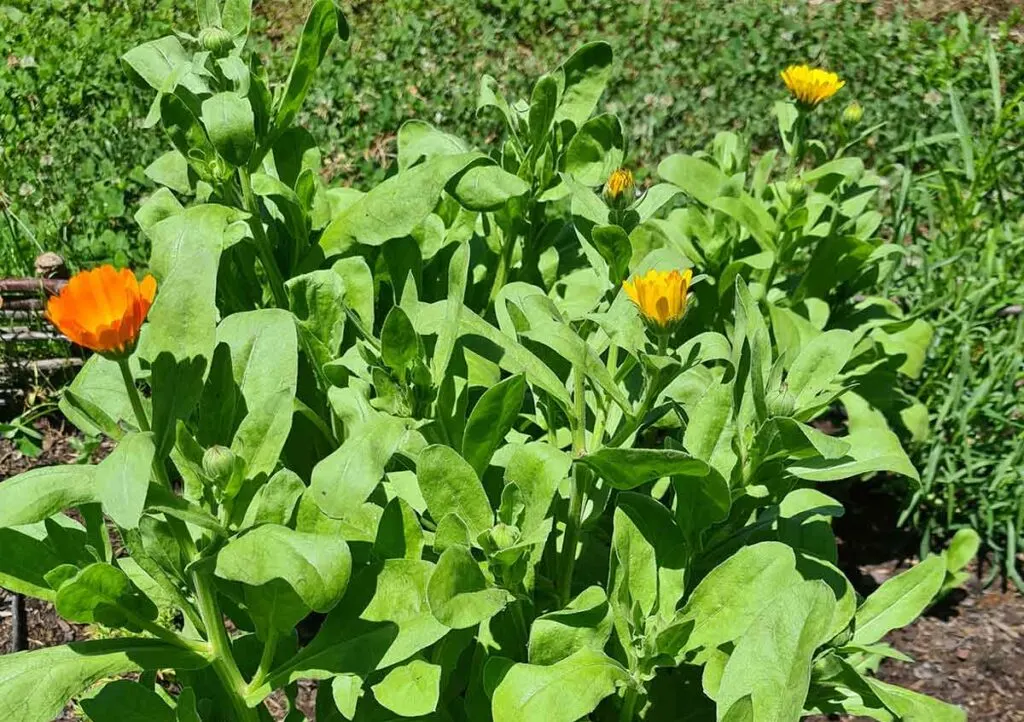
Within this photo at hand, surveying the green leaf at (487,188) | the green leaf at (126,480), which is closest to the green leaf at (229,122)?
the green leaf at (487,188)

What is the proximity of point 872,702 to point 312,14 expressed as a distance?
5.08 ft

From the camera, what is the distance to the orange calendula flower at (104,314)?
1.35 m

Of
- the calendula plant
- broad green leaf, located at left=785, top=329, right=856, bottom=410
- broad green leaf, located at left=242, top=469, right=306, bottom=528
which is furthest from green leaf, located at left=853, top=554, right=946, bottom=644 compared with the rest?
broad green leaf, located at left=242, top=469, right=306, bottom=528

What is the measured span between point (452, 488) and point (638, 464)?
28 centimetres

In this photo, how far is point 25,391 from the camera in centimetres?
313

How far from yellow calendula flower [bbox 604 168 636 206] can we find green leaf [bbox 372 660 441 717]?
892 mm

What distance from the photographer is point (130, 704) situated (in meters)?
1.69

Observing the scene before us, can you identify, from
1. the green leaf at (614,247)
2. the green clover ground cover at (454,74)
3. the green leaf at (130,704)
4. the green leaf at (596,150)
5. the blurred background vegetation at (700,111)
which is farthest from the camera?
the green clover ground cover at (454,74)

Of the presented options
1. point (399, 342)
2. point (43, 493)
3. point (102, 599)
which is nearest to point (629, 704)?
point (399, 342)

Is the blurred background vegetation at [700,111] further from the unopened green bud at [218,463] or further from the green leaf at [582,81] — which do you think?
the unopened green bud at [218,463]

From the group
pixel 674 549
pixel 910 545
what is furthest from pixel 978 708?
pixel 674 549

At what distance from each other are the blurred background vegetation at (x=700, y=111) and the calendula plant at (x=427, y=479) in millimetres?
1030

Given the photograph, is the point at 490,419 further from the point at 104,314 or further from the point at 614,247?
the point at 104,314

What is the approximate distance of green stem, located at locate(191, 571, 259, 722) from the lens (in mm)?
1580
